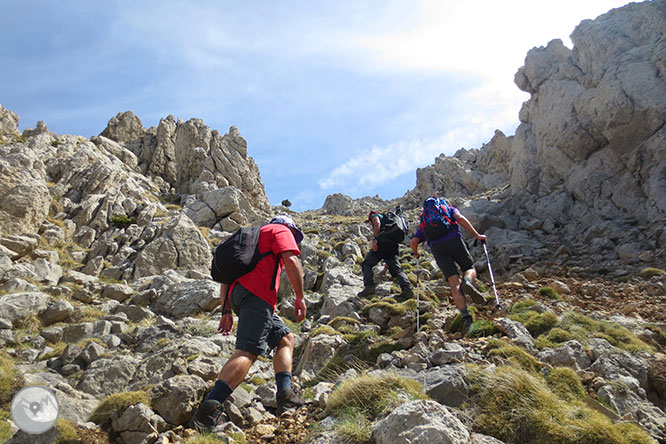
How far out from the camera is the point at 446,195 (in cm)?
5669

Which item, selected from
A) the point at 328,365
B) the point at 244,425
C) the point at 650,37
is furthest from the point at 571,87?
the point at 244,425

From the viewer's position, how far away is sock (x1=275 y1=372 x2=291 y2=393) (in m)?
5.25

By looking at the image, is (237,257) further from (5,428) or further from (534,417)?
(534,417)

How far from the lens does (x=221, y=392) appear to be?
4.71m

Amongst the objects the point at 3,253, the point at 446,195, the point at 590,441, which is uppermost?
the point at 446,195

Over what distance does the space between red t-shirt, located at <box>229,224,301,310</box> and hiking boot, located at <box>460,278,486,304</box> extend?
402 cm

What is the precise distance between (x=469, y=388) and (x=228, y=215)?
24824 millimetres

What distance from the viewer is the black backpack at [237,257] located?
18.1 feet

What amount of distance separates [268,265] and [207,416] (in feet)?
6.66

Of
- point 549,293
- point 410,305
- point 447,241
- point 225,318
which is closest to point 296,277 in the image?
point 225,318

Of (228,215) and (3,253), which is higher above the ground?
(228,215)

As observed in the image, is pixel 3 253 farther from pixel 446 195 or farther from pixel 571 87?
pixel 446 195

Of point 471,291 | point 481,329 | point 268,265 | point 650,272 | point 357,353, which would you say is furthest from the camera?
point 650,272

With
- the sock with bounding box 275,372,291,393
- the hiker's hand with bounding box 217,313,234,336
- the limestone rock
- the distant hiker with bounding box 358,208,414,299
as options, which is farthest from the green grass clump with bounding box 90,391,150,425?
the distant hiker with bounding box 358,208,414,299
